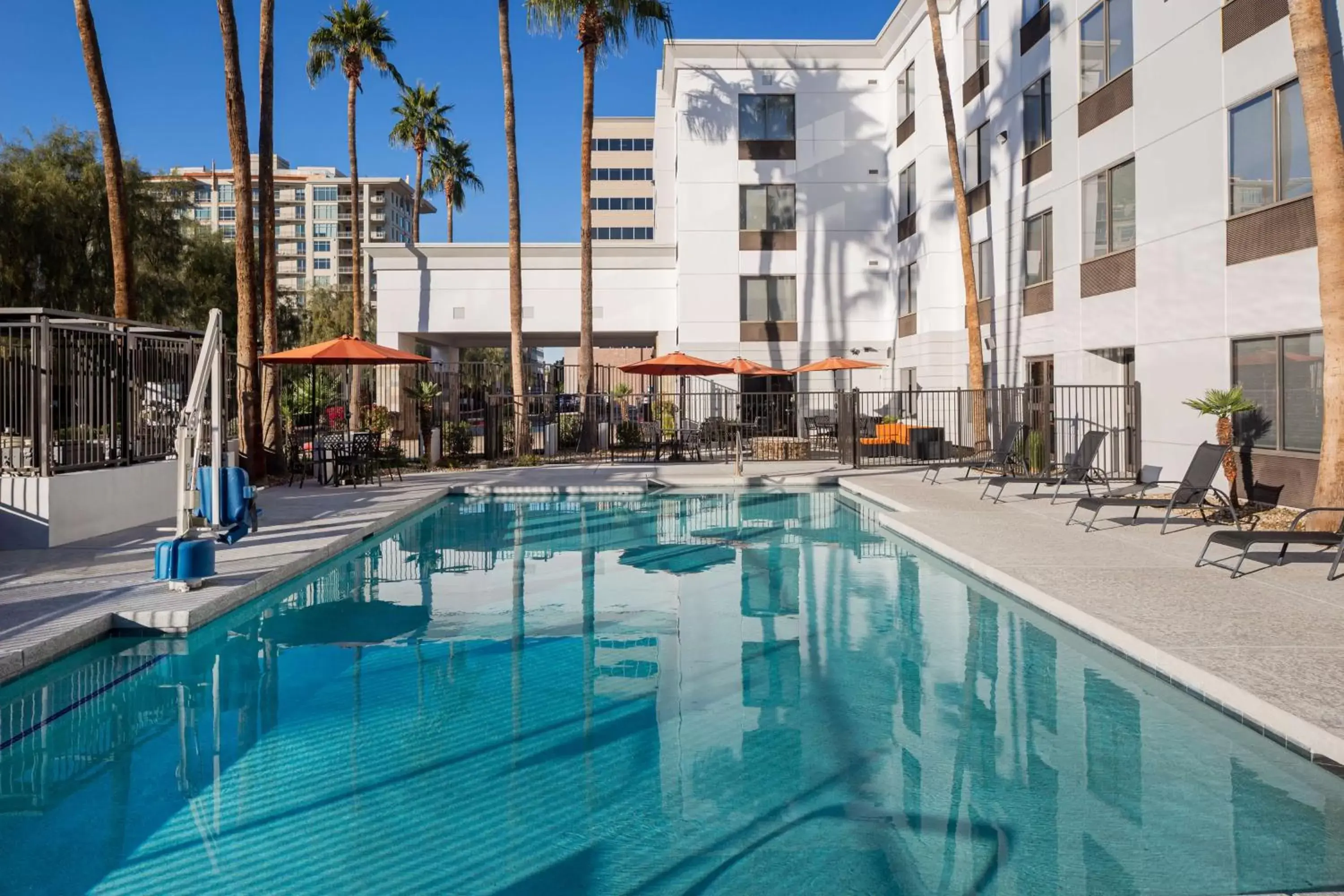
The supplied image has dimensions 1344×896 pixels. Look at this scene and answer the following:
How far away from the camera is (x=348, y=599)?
8945 millimetres

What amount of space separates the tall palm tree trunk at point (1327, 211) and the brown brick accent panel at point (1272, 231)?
1.46 m

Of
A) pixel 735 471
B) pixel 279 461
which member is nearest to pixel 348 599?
pixel 279 461

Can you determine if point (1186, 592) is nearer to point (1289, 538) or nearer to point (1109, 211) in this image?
point (1289, 538)

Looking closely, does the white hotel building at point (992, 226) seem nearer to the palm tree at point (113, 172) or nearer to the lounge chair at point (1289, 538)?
the lounge chair at point (1289, 538)

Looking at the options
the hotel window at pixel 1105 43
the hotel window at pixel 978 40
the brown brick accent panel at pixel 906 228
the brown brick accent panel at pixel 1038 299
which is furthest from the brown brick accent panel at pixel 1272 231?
the brown brick accent panel at pixel 906 228

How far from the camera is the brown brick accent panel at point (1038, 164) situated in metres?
20.2

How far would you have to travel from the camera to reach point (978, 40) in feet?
81.6

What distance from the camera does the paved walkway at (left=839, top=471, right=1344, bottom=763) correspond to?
17.9 ft

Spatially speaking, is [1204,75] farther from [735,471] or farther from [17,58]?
[17,58]

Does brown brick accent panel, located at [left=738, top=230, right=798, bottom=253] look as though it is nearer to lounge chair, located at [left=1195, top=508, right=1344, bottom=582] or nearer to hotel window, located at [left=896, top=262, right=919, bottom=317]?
hotel window, located at [left=896, top=262, right=919, bottom=317]

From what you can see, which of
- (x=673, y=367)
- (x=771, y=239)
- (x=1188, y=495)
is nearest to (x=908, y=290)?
(x=771, y=239)

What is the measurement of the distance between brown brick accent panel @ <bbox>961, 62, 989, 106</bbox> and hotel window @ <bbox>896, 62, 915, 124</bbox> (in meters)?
2.63

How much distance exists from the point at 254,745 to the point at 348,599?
12.5 feet

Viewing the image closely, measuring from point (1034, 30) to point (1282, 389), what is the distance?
11488mm
